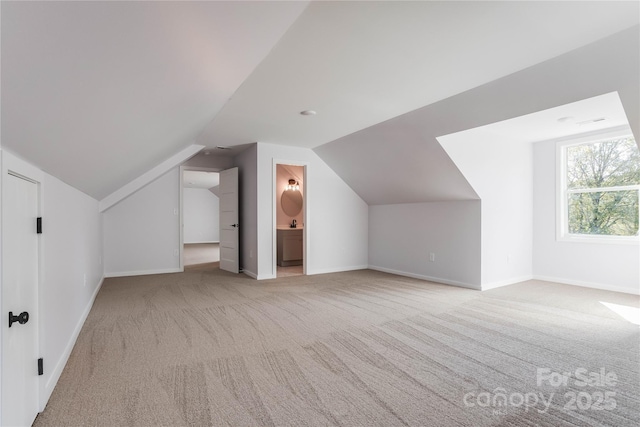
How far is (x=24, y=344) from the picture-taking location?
167 centimetres

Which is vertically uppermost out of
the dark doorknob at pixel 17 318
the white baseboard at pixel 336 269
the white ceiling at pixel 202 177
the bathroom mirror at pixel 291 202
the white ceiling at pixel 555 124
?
the white ceiling at pixel 555 124

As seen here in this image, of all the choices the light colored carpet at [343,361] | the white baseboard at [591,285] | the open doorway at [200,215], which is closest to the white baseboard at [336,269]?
the light colored carpet at [343,361]

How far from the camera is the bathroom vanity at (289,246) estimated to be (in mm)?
7066

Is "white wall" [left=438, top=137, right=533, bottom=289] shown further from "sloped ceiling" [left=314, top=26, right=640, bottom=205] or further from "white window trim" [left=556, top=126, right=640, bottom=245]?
"white window trim" [left=556, top=126, right=640, bottom=245]

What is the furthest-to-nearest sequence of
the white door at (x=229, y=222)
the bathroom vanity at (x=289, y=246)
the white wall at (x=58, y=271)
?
the bathroom vanity at (x=289, y=246) → the white door at (x=229, y=222) → the white wall at (x=58, y=271)

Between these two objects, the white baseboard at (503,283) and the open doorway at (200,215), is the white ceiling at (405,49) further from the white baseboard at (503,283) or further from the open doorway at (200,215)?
the open doorway at (200,215)

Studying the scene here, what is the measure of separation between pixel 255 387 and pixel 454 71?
8.95 ft

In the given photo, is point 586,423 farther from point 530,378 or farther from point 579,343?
point 579,343

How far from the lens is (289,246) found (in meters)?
7.11

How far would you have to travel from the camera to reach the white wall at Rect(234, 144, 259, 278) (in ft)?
18.1

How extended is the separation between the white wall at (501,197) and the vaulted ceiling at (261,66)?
74cm

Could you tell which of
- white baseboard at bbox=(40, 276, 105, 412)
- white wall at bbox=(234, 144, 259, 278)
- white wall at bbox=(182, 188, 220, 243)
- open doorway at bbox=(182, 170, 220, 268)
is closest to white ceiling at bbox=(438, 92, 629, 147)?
white wall at bbox=(234, 144, 259, 278)

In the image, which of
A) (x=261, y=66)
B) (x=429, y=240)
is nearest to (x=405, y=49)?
(x=261, y=66)

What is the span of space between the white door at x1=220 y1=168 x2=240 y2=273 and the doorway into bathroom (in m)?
1.04
